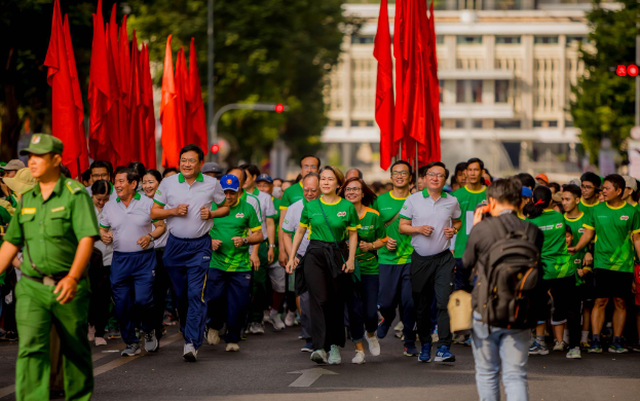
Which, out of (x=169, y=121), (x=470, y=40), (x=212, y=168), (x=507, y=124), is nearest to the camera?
(x=212, y=168)

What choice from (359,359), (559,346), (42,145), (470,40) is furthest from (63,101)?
(470,40)

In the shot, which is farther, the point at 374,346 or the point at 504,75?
the point at 504,75

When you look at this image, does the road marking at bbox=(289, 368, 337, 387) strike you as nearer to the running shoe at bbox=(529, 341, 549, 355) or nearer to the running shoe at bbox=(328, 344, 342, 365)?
the running shoe at bbox=(328, 344, 342, 365)

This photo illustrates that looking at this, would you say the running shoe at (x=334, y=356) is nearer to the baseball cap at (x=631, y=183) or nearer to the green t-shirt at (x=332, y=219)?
the green t-shirt at (x=332, y=219)

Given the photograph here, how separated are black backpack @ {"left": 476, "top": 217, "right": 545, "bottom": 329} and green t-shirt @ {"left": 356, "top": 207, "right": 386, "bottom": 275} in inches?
163

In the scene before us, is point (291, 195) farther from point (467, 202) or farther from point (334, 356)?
point (334, 356)

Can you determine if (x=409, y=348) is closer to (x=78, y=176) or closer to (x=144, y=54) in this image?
(x=78, y=176)

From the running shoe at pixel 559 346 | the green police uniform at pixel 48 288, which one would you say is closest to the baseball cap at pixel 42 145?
the green police uniform at pixel 48 288

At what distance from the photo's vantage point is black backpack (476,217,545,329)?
6332mm

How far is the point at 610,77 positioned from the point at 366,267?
35759 millimetres

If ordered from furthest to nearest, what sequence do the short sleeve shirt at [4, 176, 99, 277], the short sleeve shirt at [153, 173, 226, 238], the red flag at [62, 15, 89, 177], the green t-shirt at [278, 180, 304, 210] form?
the red flag at [62, 15, 89, 177], the green t-shirt at [278, 180, 304, 210], the short sleeve shirt at [153, 173, 226, 238], the short sleeve shirt at [4, 176, 99, 277]

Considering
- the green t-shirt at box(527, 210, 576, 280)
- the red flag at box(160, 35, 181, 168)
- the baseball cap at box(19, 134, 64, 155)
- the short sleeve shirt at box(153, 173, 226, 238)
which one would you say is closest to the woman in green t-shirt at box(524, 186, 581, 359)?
the green t-shirt at box(527, 210, 576, 280)

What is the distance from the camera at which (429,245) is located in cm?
1020

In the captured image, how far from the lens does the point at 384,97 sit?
14.5 m
